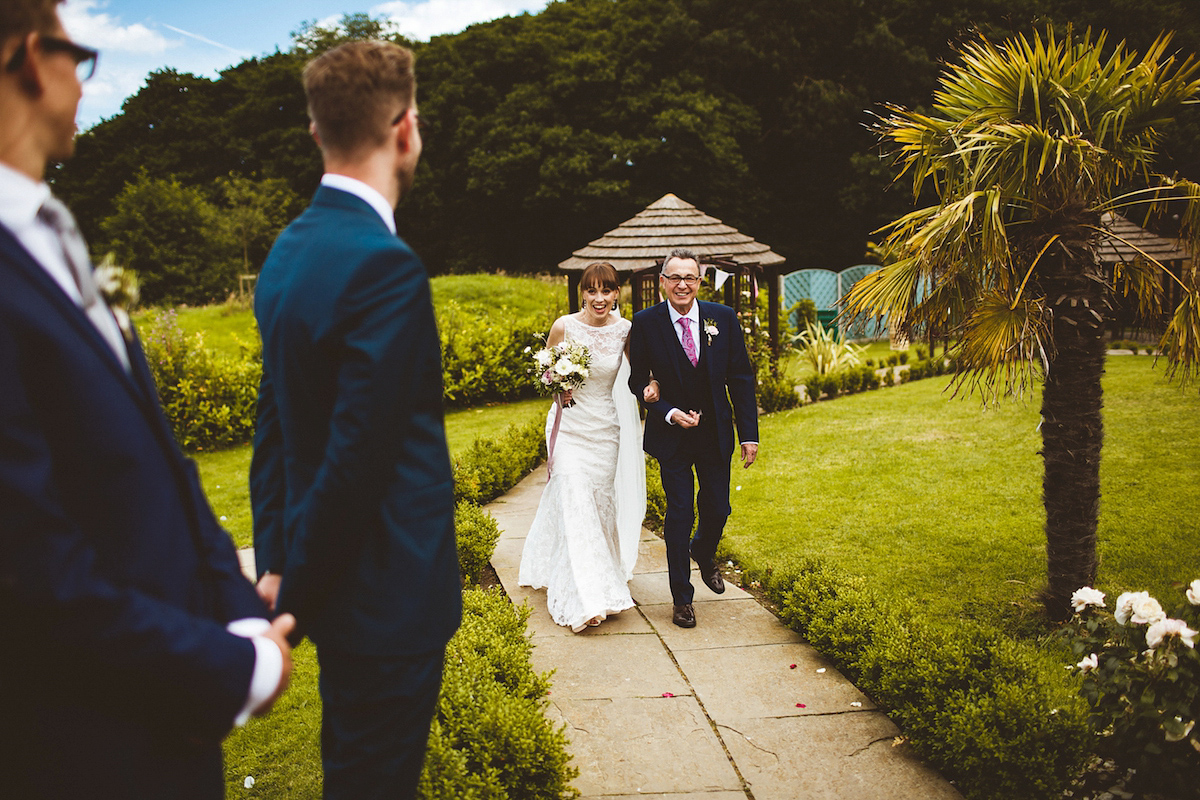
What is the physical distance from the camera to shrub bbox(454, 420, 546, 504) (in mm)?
7637

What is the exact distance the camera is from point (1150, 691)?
2.96 meters

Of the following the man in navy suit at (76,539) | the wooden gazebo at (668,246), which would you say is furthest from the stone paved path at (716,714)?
the wooden gazebo at (668,246)

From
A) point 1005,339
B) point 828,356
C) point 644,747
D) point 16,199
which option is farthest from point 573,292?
point 16,199

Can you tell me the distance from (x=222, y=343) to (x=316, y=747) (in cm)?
1925

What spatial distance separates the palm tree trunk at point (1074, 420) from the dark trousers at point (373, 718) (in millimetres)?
4507

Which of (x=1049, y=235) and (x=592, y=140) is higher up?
(x=592, y=140)

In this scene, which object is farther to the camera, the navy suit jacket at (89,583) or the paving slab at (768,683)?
the paving slab at (768,683)

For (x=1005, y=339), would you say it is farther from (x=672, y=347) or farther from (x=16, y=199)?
(x=16, y=199)

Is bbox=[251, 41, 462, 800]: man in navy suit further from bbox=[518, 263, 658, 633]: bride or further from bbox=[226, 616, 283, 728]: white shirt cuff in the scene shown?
bbox=[518, 263, 658, 633]: bride

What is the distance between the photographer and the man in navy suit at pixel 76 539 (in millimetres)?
1239

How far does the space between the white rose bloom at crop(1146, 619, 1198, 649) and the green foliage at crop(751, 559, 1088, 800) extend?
603mm

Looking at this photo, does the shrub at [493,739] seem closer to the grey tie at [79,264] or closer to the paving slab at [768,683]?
the paving slab at [768,683]

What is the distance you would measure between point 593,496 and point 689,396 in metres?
1.03

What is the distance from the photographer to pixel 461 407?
49.2 feet
